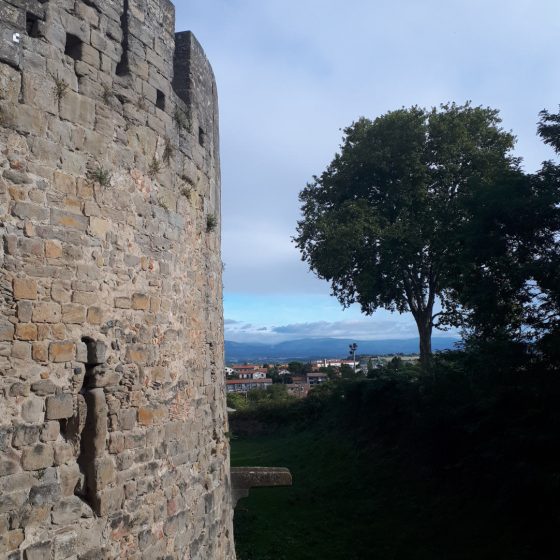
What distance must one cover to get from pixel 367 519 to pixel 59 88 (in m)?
13.1

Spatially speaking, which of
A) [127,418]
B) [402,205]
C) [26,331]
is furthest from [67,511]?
[402,205]

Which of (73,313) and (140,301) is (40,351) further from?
(140,301)

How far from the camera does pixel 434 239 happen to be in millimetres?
19438

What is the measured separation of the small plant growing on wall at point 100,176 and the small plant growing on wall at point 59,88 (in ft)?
1.88

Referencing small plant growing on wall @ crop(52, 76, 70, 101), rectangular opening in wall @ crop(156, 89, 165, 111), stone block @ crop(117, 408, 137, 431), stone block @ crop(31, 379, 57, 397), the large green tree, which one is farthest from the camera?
the large green tree

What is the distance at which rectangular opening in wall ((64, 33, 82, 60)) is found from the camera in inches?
176

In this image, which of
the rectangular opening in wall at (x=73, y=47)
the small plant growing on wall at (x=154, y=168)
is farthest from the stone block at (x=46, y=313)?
the rectangular opening in wall at (x=73, y=47)

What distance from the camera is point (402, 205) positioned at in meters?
21.4

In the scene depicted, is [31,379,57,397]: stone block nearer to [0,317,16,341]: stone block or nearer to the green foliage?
[0,317,16,341]: stone block

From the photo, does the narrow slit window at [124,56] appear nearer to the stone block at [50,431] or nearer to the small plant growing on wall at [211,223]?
the small plant growing on wall at [211,223]

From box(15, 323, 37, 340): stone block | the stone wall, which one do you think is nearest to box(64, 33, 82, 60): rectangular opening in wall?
the stone wall

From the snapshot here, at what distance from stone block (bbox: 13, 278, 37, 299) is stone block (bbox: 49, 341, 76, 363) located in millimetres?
372

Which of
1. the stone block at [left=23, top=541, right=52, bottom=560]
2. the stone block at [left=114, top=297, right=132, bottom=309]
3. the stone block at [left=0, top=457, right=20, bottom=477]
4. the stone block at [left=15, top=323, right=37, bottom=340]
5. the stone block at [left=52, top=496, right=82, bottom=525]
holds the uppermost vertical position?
the stone block at [left=114, top=297, right=132, bottom=309]

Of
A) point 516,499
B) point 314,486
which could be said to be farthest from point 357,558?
point 314,486
